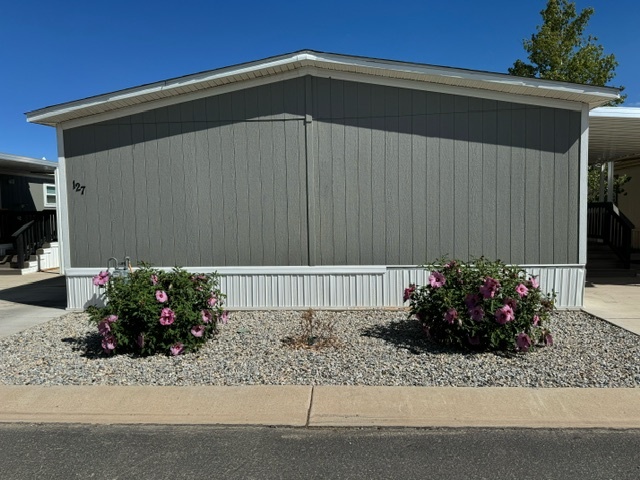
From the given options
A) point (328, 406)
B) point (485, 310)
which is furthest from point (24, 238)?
point (485, 310)

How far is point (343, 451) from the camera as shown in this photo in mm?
3215

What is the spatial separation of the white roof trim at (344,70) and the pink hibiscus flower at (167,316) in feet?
11.3

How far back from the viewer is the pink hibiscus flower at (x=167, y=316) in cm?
493

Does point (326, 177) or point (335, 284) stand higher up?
point (326, 177)

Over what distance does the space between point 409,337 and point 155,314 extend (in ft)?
9.30

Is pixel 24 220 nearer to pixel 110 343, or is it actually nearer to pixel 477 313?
pixel 110 343

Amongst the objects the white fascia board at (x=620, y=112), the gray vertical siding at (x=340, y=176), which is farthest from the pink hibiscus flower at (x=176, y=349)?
the white fascia board at (x=620, y=112)

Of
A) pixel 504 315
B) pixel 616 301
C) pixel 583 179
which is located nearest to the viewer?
pixel 504 315

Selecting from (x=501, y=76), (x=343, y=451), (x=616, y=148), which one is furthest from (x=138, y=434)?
(x=616, y=148)

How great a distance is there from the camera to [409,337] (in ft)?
18.7

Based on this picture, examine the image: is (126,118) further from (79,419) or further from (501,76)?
(501,76)

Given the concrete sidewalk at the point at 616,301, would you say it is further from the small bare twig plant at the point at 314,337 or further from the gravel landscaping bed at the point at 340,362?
the small bare twig plant at the point at 314,337

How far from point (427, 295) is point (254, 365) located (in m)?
2.03

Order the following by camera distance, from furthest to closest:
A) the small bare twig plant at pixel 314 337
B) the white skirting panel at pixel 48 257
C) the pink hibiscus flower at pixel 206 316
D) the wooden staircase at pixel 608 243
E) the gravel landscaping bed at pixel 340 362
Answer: the white skirting panel at pixel 48 257 < the wooden staircase at pixel 608 243 < the small bare twig plant at pixel 314 337 < the pink hibiscus flower at pixel 206 316 < the gravel landscaping bed at pixel 340 362
